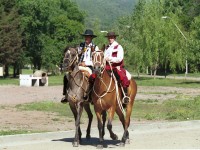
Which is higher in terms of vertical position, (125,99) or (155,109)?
(125,99)

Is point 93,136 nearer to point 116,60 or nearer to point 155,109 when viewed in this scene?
point 116,60

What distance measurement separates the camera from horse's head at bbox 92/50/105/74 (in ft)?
42.5

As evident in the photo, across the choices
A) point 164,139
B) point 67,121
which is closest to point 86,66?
point 164,139

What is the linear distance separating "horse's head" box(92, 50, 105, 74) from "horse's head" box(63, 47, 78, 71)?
2.71ft

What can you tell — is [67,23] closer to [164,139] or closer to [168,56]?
[168,56]

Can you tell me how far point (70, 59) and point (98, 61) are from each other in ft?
3.64

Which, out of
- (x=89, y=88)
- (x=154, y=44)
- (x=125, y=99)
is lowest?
(x=125, y=99)

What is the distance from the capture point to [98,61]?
13.1 m

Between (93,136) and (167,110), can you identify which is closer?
(93,136)

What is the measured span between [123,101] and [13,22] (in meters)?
66.1

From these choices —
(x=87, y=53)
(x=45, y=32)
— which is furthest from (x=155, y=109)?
(x=45, y=32)

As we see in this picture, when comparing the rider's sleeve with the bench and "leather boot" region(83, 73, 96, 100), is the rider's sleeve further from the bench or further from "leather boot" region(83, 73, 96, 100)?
the bench

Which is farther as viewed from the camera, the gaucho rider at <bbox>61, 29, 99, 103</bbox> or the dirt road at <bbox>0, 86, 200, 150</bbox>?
the gaucho rider at <bbox>61, 29, 99, 103</bbox>

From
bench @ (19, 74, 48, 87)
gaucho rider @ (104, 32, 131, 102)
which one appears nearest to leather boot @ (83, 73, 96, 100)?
gaucho rider @ (104, 32, 131, 102)
